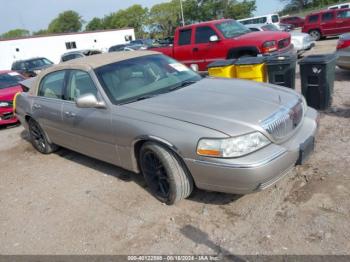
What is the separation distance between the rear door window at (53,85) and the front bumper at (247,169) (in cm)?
261

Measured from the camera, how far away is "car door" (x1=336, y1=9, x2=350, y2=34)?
18.0 m

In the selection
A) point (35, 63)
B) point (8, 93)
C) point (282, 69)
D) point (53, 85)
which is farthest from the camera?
point (35, 63)

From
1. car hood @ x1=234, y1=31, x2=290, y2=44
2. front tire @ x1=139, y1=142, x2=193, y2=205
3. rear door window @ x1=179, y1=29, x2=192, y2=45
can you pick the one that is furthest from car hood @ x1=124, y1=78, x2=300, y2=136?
rear door window @ x1=179, y1=29, x2=192, y2=45

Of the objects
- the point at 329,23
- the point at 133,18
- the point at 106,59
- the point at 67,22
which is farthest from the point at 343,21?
the point at 67,22

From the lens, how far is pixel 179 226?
3295 millimetres

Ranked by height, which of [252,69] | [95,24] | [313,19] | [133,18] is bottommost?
[252,69]

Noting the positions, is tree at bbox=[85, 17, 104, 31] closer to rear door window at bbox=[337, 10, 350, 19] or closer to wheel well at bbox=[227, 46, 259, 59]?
rear door window at bbox=[337, 10, 350, 19]

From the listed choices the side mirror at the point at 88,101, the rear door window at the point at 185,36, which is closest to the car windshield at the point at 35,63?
the rear door window at the point at 185,36

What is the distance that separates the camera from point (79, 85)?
4457 mm

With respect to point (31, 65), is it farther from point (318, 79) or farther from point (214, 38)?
point (318, 79)

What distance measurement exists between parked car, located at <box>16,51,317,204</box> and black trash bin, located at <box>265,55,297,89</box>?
2107 millimetres

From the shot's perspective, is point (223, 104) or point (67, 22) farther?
point (67, 22)

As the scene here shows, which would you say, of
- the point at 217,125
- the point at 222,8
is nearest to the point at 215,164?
the point at 217,125

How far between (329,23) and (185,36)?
11999 millimetres
